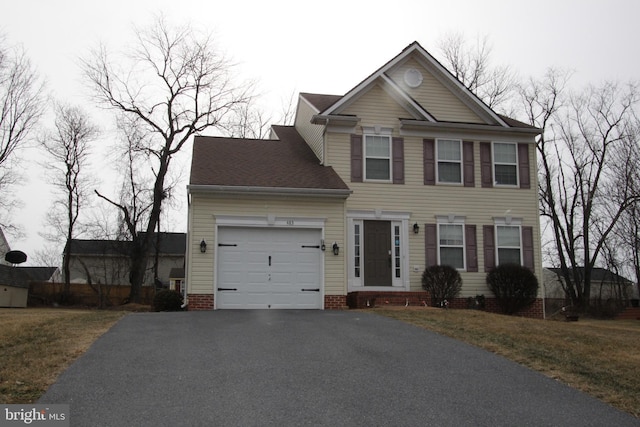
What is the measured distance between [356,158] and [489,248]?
16.4 ft

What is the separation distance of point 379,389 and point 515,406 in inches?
62.7

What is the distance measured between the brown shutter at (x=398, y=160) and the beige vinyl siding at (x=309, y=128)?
2251 mm

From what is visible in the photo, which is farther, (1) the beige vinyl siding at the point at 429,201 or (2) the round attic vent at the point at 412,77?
(2) the round attic vent at the point at 412,77

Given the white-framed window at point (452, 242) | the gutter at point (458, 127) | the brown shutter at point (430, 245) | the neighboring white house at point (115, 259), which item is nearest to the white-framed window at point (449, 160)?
the gutter at point (458, 127)

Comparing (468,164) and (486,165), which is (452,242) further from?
(486,165)

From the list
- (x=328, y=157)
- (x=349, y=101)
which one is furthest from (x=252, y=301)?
(x=349, y=101)

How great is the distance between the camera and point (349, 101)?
19.1 metres

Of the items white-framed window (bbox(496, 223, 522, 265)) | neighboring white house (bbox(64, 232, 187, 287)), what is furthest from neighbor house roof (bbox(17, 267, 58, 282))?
white-framed window (bbox(496, 223, 522, 265))

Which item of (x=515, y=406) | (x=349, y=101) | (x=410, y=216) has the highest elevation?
(x=349, y=101)

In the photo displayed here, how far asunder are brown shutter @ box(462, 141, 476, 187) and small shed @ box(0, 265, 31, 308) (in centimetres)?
2122

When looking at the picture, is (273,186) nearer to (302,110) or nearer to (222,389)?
(302,110)

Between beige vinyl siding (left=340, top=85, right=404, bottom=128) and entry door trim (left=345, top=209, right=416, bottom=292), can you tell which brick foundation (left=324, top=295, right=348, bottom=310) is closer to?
entry door trim (left=345, top=209, right=416, bottom=292)

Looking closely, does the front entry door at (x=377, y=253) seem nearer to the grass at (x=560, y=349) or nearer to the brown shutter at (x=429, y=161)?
the brown shutter at (x=429, y=161)

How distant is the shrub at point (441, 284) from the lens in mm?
18078
